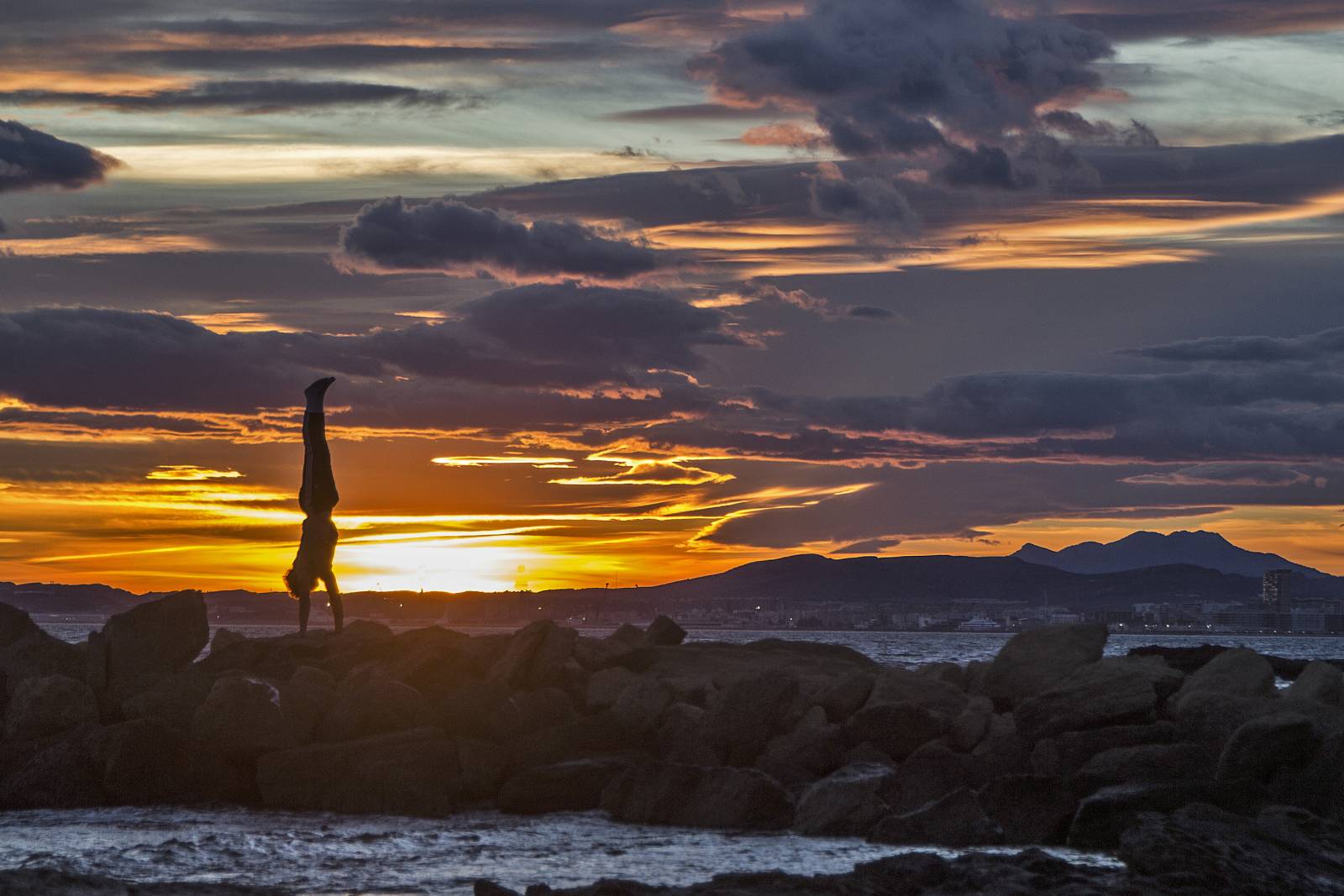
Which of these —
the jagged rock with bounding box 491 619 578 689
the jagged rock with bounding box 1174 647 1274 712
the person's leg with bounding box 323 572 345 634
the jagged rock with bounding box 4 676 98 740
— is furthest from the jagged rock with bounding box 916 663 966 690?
the jagged rock with bounding box 4 676 98 740

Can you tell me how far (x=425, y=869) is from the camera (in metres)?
18.5

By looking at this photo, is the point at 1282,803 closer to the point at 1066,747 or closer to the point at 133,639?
the point at 1066,747

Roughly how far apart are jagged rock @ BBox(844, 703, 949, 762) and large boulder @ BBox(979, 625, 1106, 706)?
11.6ft

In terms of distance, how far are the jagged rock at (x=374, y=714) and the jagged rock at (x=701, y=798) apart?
357 cm

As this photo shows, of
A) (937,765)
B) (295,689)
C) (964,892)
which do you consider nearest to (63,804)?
(295,689)

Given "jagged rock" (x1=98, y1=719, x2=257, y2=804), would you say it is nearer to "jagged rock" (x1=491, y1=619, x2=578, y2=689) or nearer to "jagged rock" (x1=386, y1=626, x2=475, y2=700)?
"jagged rock" (x1=386, y1=626, x2=475, y2=700)

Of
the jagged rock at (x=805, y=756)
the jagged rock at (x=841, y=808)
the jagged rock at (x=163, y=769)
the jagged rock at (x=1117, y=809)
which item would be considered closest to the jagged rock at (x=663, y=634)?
the jagged rock at (x=805, y=756)

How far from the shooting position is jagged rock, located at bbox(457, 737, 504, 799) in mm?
23594

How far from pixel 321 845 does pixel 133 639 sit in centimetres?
872

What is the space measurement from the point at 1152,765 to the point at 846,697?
20.1ft

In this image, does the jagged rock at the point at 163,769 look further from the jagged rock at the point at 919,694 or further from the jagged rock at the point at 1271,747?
the jagged rock at the point at 1271,747

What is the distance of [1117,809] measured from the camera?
786 inches

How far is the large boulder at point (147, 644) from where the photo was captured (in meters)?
26.6

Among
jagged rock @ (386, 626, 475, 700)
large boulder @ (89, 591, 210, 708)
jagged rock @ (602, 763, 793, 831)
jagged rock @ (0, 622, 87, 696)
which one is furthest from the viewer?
jagged rock @ (0, 622, 87, 696)
